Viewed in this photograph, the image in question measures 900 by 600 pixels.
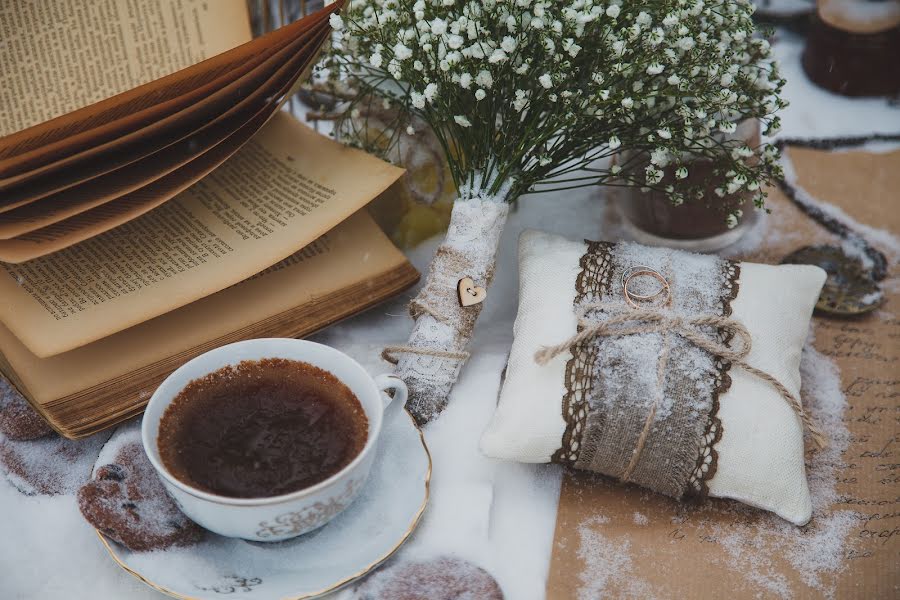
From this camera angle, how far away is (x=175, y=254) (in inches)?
42.1

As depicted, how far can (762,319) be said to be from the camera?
39.1 inches

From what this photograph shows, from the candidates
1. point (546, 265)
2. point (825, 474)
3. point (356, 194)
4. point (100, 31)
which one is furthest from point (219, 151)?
point (825, 474)

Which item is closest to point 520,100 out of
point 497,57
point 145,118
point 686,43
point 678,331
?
point 497,57

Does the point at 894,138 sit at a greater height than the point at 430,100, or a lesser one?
lesser

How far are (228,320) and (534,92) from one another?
0.53 metres

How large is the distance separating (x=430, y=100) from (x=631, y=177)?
365mm

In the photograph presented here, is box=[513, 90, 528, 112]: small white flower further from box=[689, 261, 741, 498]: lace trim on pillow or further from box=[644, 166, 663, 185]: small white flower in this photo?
box=[689, 261, 741, 498]: lace trim on pillow

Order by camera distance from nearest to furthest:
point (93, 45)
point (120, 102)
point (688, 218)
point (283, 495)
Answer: point (283, 495) < point (120, 102) < point (93, 45) < point (688, 218)

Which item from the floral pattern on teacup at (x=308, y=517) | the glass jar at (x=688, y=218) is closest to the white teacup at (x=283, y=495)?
the floral pattern on teacup at (x=308, y=517)

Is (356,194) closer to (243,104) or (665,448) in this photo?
(243,104)

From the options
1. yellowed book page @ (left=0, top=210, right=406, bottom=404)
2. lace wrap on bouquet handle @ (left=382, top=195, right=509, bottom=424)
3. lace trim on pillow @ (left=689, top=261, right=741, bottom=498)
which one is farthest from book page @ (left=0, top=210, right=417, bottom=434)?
lace trim on pillow @ (left=689, top=261, right=741, bottom=498)

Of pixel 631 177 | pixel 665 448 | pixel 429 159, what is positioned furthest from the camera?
pixel 429 159

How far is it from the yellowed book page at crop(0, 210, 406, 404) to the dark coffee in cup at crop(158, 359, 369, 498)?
0.51 ft

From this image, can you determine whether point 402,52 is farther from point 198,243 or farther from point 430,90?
point 198,243
